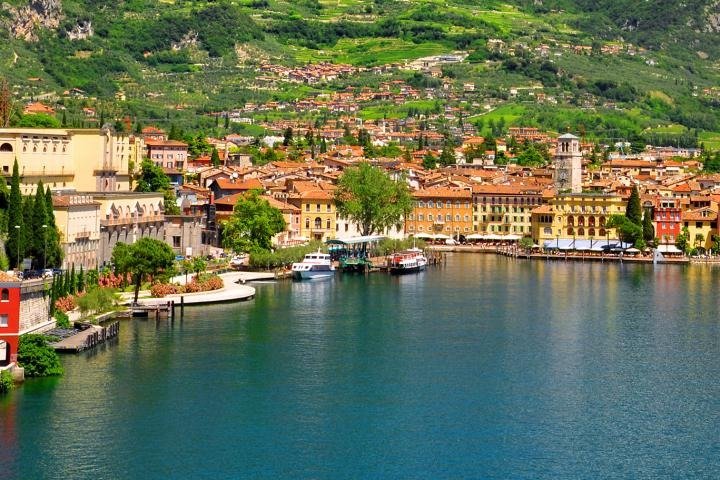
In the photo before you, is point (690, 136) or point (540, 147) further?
point (690, 136)

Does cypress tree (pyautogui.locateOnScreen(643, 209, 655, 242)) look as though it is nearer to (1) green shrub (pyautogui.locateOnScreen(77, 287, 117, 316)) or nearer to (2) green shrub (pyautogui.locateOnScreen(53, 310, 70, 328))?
(1) green shrub (pyautogui.locateOnScreen(77, 287, 117, 316))

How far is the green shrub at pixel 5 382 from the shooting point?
31891mm

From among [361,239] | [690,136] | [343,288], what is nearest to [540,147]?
[690,136]

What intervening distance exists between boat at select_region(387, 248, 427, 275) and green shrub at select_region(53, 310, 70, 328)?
24.0 m

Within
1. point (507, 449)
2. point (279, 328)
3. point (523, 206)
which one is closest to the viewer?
point (507, 449)

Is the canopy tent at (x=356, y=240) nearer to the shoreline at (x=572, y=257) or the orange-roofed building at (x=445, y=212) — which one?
the shoreline at (x=572, y=257)

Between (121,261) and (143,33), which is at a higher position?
(143,33)

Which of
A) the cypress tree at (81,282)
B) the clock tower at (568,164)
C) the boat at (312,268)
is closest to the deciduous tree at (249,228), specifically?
the boat at (312,268)

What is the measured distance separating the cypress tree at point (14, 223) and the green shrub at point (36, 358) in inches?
418

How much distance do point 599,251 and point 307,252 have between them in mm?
16826

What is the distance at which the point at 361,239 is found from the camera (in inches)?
2601

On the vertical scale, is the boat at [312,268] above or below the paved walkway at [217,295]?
above

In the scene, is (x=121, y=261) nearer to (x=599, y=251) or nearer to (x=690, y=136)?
(x=599, y=251)

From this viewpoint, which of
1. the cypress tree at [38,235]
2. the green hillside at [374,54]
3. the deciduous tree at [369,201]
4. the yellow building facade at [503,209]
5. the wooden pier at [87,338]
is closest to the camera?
the wooden pier at [87,338]
